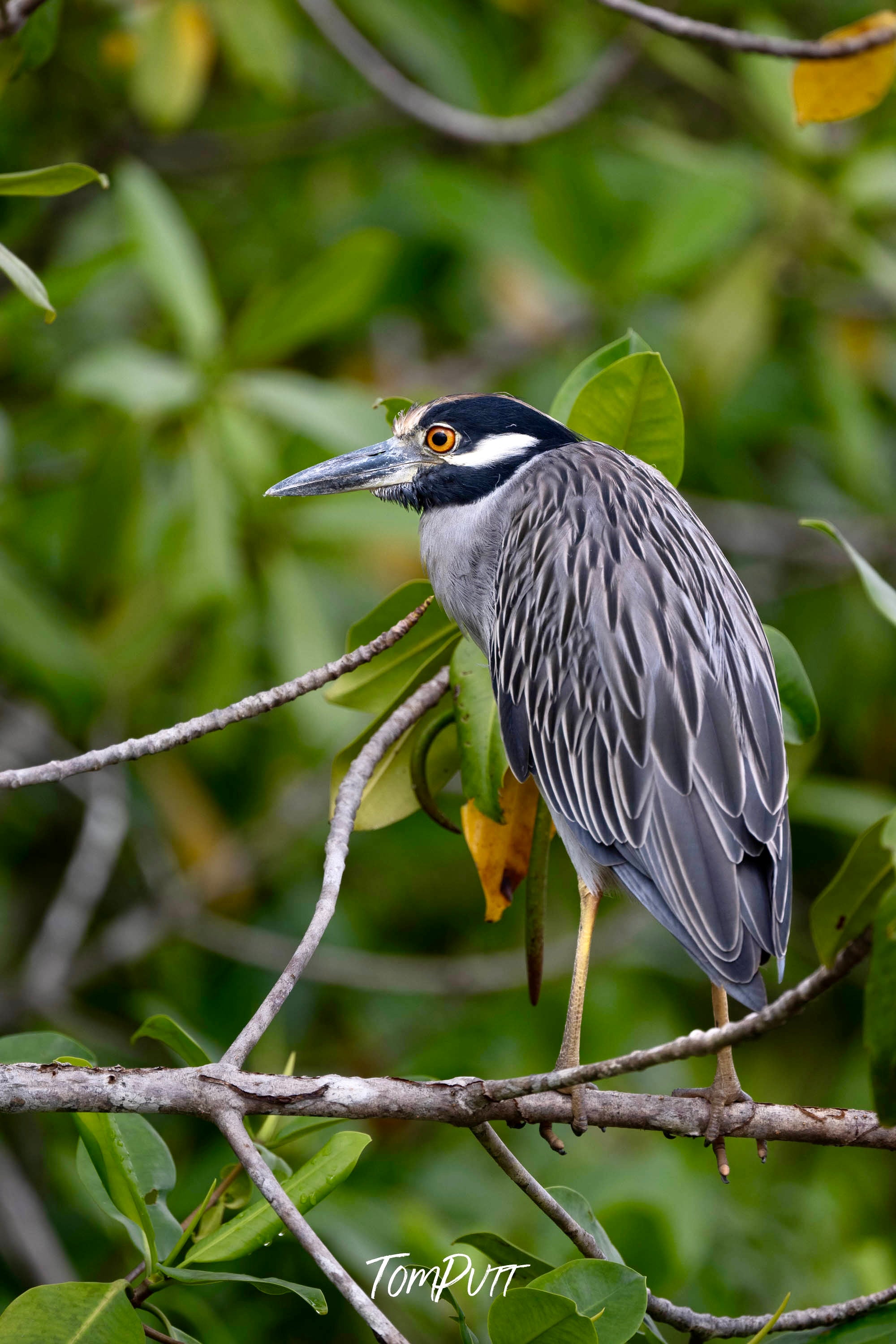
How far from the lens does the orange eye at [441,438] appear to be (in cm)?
272

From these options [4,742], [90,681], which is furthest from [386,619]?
[4,742]

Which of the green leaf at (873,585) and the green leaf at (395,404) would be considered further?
the green leaf at (395,404)

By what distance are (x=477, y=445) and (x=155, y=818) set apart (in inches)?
86.1

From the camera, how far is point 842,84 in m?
2.31

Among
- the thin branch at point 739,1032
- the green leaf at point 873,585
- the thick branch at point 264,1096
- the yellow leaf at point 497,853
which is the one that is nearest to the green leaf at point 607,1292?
the thick branch at point 264,1096

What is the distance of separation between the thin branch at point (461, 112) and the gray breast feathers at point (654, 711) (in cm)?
166

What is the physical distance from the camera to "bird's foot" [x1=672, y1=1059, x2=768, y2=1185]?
1.78m

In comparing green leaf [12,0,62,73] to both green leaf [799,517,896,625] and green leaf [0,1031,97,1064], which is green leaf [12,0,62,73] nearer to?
green leaf [799,517,896,625]

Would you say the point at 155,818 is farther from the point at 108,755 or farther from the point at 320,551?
the point at 108,755

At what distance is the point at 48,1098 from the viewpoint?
157cm

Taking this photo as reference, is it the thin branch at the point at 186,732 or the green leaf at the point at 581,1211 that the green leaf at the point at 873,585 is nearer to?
the thin branch at the point at 186,732

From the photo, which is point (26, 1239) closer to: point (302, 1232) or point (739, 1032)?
point (302, 1232)

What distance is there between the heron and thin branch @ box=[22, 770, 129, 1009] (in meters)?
1.50

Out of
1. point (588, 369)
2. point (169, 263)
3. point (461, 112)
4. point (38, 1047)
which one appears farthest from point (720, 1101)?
point (461, 112)
